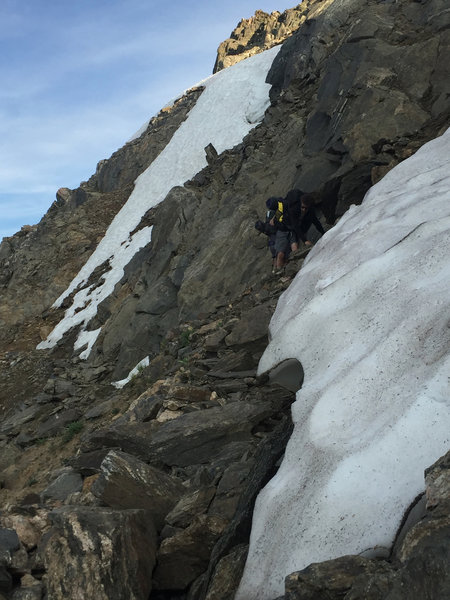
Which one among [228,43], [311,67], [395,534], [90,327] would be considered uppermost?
[228,43]

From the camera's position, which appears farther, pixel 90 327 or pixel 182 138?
pixel 182 138

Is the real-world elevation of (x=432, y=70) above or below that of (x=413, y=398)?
above

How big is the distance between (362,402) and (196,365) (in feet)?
21.1

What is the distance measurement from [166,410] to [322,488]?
5091 mm

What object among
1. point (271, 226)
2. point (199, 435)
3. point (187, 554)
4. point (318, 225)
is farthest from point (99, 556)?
point (271, 226)

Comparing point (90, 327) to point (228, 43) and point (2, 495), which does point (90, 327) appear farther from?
point (228, 43)

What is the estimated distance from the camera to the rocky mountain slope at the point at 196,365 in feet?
14.8

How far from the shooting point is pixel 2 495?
11.4m

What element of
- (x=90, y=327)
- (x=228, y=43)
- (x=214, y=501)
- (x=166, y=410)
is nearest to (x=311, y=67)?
(x=90, y=327)

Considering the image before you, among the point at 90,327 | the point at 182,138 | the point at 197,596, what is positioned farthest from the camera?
the point at 182,138

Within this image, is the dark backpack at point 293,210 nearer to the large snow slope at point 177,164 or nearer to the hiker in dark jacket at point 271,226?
the hiker in dark jacket at point 271,226

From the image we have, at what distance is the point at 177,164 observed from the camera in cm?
2992

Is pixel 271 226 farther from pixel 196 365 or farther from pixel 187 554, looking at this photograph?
pixel 187 554

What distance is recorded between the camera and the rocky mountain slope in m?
4.52
